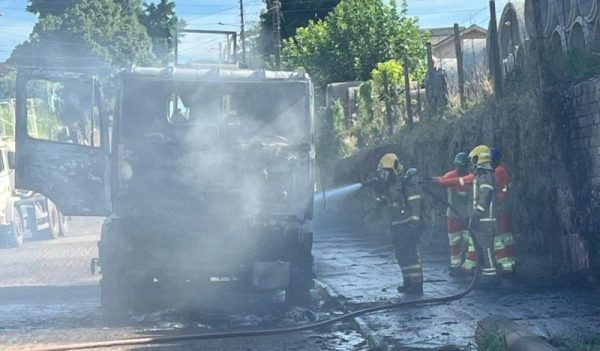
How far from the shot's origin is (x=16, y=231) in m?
20.2

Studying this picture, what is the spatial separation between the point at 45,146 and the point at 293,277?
146 inches

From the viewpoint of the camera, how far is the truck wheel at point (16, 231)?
19939 mm

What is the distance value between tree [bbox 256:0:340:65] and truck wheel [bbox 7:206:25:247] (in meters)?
22.1

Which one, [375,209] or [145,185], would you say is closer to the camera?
[145,185]

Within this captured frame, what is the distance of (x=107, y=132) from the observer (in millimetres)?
10211

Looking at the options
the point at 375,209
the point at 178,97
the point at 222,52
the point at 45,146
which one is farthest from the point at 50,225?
the point at 178,97

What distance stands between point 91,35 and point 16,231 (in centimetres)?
2345

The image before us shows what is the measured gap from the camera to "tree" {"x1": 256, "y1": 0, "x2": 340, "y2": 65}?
136 ft

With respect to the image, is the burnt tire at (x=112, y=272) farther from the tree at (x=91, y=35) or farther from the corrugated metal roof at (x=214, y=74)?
the tree at (x=91, y=35)

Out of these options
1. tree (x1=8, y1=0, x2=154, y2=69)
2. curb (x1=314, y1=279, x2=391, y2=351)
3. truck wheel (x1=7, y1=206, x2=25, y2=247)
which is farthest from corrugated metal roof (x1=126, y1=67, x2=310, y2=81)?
tree (x1=8, y1=0, x2=154, y2=69)

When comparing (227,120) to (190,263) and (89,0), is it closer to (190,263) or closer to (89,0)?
(190,263)

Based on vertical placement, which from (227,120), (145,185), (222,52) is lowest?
(145,185)

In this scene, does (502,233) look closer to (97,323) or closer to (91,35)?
(97,323)

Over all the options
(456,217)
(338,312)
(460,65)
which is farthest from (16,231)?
(338,312)
